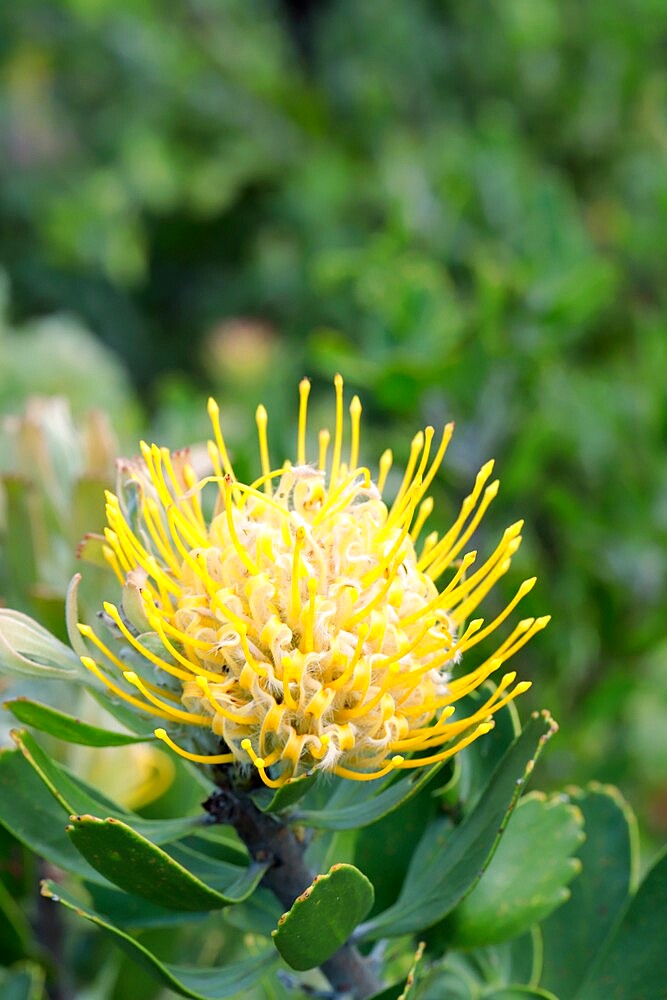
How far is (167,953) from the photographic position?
35.2 inches

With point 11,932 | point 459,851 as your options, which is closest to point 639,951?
point 459,851

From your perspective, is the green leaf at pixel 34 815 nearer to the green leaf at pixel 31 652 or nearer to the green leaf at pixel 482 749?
the green leaf at pixel 31 652

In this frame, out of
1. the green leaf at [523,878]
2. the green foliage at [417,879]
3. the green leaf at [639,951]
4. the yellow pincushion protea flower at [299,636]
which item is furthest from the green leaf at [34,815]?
the green leaf at [639,951]

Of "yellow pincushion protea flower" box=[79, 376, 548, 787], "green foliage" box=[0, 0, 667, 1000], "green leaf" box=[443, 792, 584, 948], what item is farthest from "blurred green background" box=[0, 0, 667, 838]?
"green leaf" box=[443, 792, 584, 948]

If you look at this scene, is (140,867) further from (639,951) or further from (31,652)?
(639,951)

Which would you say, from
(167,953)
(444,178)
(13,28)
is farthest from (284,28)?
(167,953)

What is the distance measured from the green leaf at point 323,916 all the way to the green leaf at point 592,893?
0.87 ft

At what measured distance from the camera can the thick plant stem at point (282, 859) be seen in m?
0.61

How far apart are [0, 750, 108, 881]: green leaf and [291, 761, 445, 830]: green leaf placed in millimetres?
158

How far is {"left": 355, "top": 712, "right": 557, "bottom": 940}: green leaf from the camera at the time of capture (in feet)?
1.89

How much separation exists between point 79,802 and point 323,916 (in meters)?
0.17

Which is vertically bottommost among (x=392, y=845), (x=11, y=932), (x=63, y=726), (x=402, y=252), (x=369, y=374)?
(x=11, y=932)

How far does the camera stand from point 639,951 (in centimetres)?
70

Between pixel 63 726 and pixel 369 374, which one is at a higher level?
pixel 369 374
